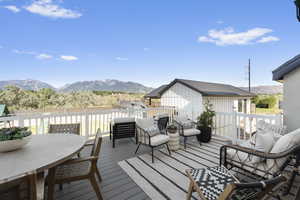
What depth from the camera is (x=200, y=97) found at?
7359 millimetres

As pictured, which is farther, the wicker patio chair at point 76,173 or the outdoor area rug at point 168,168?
the outdoor area rug at point 168,168

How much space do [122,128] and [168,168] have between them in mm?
2001

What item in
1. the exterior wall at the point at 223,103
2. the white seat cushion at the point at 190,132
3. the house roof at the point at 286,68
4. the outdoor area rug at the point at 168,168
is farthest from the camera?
the exterior wall at the point at 223,103

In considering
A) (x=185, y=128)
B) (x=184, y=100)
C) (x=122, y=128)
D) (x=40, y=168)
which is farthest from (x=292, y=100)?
(x=40, y=168)

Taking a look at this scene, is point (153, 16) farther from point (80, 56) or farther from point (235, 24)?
point (80, 56)

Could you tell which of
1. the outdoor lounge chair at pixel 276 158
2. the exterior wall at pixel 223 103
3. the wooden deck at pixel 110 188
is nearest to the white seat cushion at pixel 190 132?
the outdoor lounge chair at pixel 276 158

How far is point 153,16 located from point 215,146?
8.20 m

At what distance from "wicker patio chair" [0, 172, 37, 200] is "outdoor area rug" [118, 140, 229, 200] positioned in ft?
5.40

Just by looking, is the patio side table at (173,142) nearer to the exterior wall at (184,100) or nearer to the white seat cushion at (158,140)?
the white seat cushion at (158,140)

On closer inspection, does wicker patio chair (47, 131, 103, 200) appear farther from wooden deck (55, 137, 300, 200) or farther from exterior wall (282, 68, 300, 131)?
exterior wall (282, 68, 300, 131)

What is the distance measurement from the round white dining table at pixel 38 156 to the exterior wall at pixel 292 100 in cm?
488

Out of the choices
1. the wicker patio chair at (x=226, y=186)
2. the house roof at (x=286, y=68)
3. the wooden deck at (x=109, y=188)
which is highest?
the house roof at (x=286, y=68)

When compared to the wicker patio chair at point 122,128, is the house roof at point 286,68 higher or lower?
higher

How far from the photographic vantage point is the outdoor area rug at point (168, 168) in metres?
2.29
